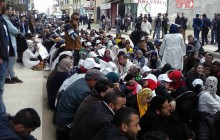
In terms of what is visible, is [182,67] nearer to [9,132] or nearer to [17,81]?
[17,81]

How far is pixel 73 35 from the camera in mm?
8695

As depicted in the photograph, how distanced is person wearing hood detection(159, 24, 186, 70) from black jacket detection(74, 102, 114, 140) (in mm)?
5322

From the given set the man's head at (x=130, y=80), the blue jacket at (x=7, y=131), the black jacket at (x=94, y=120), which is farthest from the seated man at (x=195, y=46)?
the blue jacket at (x=7, y=131)

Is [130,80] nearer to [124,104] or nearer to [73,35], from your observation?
[124,104]

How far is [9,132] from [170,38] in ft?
20.5

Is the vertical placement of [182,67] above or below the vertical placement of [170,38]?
below

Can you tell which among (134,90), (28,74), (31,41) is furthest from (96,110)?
(31,41)

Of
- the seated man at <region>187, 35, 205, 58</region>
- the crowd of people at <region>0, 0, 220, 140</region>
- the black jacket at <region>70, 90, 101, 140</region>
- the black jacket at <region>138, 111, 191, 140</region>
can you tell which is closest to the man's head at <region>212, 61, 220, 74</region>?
the crowd of people at <region>0, 0, 220, 140</region>

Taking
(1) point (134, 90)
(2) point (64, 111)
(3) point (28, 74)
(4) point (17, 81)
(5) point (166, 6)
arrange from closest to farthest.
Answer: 1. (2) point (64, 111)
2. (1) point (134, 90)
3. (4) point (17, 81)
4. (3) point (28, 74)
5. (5) point (166, 6)

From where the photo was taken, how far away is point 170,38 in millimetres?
8875

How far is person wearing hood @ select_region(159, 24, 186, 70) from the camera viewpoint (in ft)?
29.1

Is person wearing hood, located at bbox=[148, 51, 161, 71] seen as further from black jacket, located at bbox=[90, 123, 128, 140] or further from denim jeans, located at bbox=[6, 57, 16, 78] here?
black jacket, located at bbox=[90, 123, 128, 140]

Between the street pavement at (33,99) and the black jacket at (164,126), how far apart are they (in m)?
1.71

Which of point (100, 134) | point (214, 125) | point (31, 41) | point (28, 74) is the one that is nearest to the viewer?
point (100, 134)
